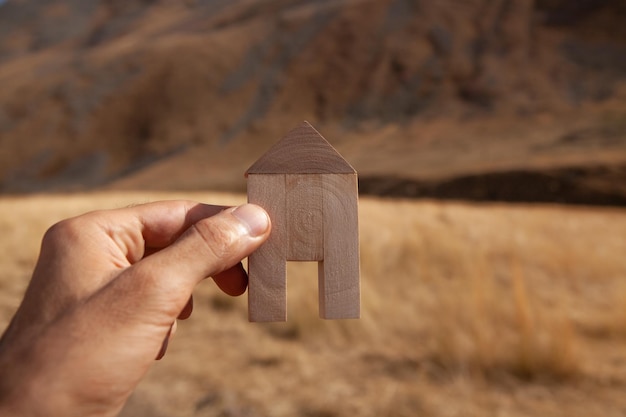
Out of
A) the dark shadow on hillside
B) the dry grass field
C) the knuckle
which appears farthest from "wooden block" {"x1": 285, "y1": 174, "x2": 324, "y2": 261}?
the dark shadow on hillside

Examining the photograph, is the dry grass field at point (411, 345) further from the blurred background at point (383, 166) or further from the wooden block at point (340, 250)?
the wooden block at point (340, 250)

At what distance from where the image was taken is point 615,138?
25.3m

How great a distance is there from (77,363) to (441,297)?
446 cm

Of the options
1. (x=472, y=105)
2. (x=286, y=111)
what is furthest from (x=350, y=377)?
(x=286, y=111)

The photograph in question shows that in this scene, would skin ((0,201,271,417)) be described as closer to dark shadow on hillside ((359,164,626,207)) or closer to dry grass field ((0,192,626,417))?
dry grass field ((0,192,626,417))

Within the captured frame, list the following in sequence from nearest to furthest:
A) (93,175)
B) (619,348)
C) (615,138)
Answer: (619,348) < (615,138) < (93,175)

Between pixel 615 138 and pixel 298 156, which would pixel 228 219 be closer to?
pixel 298 156

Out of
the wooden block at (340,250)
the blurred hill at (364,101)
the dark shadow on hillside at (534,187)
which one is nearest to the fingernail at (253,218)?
the wooden block at (340,250)

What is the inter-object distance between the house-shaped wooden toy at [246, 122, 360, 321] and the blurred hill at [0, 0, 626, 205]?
21.5 metres

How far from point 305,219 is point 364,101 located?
35446 millimetres

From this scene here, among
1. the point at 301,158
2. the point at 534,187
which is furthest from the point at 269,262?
the point at 534,187

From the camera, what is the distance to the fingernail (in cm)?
138

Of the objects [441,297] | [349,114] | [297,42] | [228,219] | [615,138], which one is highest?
[297,42]

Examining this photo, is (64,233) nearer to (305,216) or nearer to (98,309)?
(98,309)
